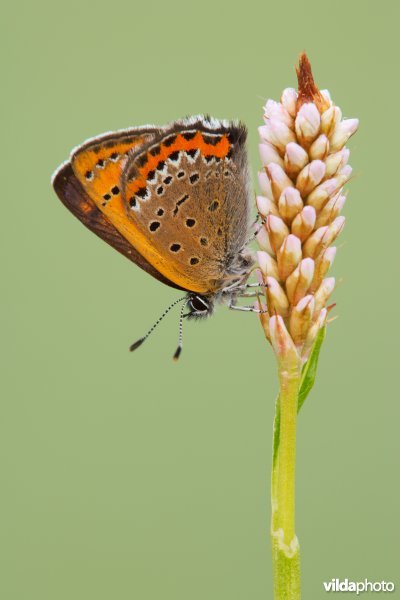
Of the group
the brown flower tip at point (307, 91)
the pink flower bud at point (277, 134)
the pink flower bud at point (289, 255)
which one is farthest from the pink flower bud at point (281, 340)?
the brown flower tip at point (307, 91)

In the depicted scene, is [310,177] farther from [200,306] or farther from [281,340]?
[200,306]

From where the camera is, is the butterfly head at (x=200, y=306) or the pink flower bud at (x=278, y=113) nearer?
the pink flower bud at (x=278, y=113)

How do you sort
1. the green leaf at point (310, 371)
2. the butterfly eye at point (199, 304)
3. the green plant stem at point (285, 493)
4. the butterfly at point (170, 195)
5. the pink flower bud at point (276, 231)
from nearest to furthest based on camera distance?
the green plant stem at point (285, 493) < the pink flower bud at point (276, 231) < the green leaf at point (310, 371) < the butterfly at point (170, 195) < the butterfly eye at point (199, 304)

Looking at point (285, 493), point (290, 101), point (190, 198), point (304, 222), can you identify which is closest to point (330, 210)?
point (304, 222)

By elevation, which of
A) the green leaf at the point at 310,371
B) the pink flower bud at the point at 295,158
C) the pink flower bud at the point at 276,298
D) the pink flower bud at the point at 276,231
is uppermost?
the pink flower bud at the point at 295,158

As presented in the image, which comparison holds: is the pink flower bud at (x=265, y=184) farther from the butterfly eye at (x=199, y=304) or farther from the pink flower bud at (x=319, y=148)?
the butterfly eye at (x=199, y=304)

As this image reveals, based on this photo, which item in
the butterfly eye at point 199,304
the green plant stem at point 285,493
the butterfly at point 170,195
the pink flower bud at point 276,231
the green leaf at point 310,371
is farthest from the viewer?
the butterfly eye at point 199,304

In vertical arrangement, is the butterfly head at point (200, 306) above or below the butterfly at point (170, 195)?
below

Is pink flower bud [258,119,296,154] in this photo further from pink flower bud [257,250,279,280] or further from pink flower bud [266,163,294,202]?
pink flower bud [257,250,279,280]
